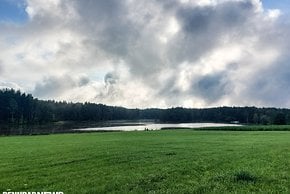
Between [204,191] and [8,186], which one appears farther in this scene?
[8,186]

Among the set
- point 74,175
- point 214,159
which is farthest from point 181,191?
point 214,159

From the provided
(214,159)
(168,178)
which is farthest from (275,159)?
(168,178)

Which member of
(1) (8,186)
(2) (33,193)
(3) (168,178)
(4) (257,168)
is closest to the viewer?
(2) (33,193)

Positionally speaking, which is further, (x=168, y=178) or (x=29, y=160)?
(x=29, y=160)

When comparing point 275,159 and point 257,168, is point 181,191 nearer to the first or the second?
point 257,168

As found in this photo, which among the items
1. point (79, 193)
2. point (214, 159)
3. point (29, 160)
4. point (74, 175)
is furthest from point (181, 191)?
point (29, 160)

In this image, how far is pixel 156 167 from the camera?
782 inches

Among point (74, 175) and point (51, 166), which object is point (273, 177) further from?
point (51, 166)

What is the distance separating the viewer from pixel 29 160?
24.2 meters

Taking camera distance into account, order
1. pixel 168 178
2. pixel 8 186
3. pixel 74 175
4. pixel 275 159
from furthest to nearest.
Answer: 1. pixel 275 159
2. pixel 74 175
3. pixel 168 178
4. pixel 8 186

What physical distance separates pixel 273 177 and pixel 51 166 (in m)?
12.4

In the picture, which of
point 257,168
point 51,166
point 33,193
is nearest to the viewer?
point 33,193

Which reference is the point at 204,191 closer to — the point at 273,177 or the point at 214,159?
the point at 273,177

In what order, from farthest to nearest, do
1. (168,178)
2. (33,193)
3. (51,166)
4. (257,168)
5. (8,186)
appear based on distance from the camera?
(51,166)
(257,168)
(168,178)
(8,186)
(33,193)
